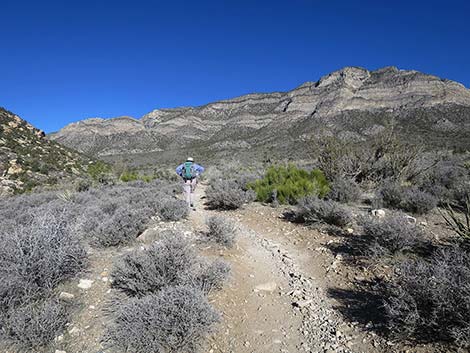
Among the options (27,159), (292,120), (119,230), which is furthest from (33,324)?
(292,120)

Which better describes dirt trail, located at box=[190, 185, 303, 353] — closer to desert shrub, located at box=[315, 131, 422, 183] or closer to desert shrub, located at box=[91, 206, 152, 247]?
desert shrub, located at box=[91, 206, 152, 247]

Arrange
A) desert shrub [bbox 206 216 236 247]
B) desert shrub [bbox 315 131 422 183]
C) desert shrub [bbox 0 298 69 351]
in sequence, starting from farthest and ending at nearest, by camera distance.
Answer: desert shrub [bbox 315 131 422 183] → desert shrub [bbox 206 216 236 247] → desert shrub [bbox 0 298 69 351]

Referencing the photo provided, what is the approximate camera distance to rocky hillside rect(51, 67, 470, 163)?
4794cm

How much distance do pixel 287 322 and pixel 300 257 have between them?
187 centimetres

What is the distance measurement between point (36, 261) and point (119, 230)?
6.07ft

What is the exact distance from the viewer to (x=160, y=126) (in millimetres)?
86688

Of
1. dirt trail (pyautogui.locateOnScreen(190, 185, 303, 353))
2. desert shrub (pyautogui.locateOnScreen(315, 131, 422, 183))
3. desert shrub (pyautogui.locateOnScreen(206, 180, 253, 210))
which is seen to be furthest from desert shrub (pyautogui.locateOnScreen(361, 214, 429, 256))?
desert shrub (pyautogui.locateOnScreen(315, 131, 422, 183))

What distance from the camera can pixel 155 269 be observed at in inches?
146

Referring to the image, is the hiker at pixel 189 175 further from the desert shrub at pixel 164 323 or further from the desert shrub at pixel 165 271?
the desert shrub at pixel 164 323

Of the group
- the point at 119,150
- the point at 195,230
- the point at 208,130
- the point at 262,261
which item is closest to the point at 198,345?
the point at 262,261

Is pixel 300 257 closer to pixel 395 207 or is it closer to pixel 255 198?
pixel 395 207

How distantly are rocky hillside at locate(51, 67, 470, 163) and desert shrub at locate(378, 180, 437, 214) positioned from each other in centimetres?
2907

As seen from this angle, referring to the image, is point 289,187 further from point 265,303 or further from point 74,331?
point 74,331

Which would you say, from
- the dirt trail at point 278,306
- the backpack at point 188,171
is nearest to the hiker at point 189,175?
the backpack at point 188,171
